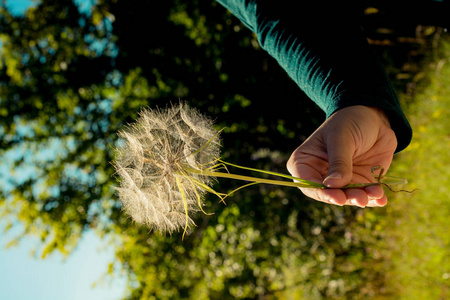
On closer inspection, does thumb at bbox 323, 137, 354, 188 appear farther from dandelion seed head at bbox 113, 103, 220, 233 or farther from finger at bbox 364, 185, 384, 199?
dandelion seed head at bbox 113, 103, 220, 233

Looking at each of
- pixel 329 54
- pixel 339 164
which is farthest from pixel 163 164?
pixel 329 54

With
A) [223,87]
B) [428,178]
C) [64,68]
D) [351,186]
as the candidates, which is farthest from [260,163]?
[351,186]

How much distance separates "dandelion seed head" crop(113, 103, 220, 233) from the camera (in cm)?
137

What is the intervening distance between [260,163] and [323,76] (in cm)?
A: 359

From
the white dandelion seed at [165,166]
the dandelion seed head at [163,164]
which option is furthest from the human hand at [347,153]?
the dandelion seed head at [163,164]

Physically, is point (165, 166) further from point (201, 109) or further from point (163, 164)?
point (201, 109)

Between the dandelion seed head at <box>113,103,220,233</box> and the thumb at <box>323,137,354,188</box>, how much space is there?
1.76ft

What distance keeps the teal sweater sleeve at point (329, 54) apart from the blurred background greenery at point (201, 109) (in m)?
2.96

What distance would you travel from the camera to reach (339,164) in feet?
3.69

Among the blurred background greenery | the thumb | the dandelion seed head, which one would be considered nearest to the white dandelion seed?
the dandelion seed head

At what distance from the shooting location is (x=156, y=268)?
5.41 meters

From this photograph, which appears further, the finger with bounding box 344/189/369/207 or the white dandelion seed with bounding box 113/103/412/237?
the white dandelion seed with bounding box 113/103/412/237

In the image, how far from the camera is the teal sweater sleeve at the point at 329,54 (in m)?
1.26

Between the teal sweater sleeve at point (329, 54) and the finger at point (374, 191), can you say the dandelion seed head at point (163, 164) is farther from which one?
the finger at point (374, 191)
